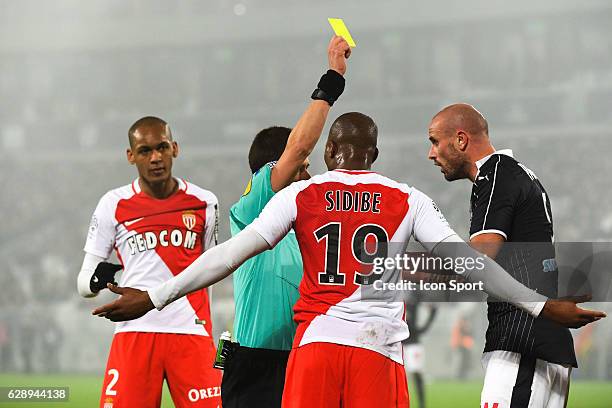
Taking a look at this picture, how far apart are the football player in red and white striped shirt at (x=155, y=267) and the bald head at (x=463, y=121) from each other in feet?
5.48

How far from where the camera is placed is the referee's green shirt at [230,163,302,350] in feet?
13.1

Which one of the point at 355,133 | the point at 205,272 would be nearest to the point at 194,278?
the point at 205,272

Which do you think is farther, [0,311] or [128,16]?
[128,16]

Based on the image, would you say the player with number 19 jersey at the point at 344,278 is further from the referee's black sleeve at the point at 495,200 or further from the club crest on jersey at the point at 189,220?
the club crest on jersey at the point at 189,220

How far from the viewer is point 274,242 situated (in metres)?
3.39

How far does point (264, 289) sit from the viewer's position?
4.08 metres

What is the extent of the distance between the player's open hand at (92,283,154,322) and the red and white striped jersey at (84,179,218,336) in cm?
163

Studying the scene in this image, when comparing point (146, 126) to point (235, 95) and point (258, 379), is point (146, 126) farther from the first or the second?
point (235, 95)

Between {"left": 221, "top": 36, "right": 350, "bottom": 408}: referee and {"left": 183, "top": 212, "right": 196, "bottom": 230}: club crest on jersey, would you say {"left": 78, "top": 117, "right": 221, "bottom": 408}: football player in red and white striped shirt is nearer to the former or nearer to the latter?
{"left": 183, "top": 212, "right": 196, "bottom": 230}: club crest on jersey

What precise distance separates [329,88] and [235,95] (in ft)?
47.7

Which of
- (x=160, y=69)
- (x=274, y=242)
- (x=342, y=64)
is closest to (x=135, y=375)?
(x=274, y=242)

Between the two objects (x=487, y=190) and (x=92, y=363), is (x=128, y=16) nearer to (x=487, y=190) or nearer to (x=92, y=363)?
(x=92, y=363)

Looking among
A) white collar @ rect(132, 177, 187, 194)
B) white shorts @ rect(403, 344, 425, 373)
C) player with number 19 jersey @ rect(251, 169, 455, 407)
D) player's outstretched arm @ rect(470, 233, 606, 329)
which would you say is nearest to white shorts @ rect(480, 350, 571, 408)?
player's outstretched arm @ rect(470, 233, 606, 329)

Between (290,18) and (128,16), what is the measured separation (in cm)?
359
